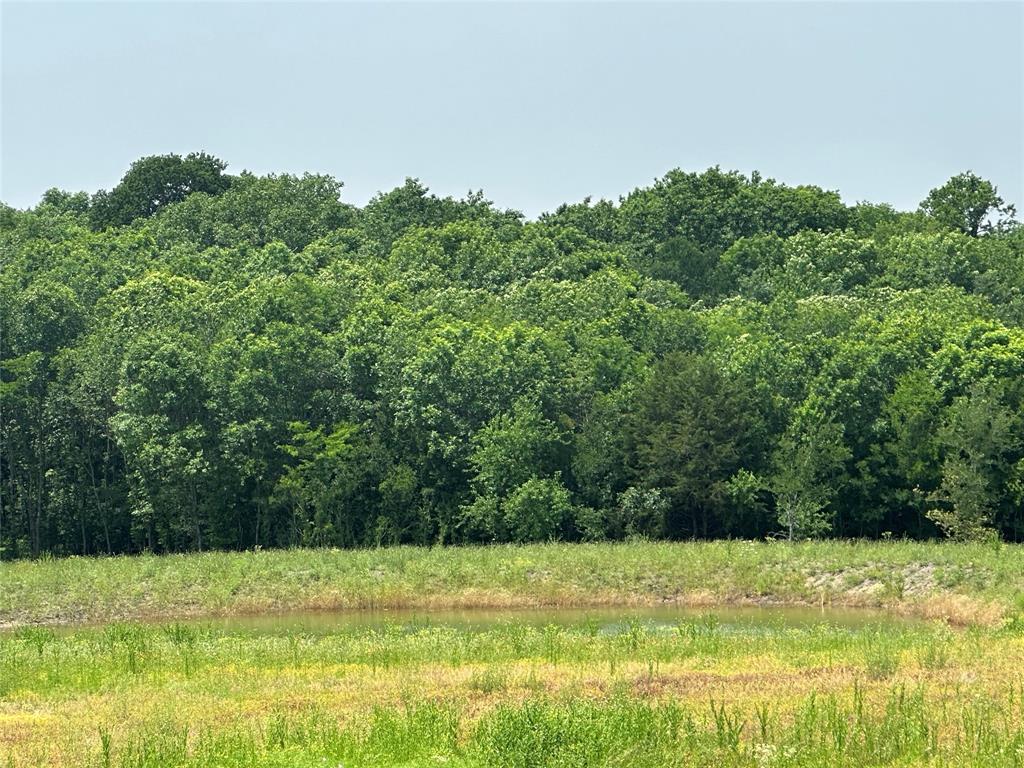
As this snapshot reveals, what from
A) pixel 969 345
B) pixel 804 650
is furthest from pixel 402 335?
pixel 804 650

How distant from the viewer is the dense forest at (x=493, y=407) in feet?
210

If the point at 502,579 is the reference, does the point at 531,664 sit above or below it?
above

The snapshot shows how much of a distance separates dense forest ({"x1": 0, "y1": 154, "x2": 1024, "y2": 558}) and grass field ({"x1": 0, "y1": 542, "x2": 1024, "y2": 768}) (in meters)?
13.7

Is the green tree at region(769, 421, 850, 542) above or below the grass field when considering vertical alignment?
above

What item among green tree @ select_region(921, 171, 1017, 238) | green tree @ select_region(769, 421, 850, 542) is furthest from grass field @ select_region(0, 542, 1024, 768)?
green tree @ select_region(921, 171, 1017, 238)

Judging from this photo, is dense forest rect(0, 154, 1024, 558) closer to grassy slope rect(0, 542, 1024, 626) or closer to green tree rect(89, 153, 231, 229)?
grassy slope rect(0, 542, 1024, 626)

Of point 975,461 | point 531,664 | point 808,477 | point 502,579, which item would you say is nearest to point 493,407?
point 808,477

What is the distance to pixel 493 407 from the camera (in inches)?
2726

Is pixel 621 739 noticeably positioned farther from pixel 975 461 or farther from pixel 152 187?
pixel 152 187

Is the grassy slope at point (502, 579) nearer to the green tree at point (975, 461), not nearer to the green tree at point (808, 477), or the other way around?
the green tree at point (975, 461)

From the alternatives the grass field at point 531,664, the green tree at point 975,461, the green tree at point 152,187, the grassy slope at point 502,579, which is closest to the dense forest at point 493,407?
the green tree at point 975,461

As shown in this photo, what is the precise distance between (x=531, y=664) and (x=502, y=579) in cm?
2171

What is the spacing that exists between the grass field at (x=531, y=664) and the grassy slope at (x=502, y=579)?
0.10 meters

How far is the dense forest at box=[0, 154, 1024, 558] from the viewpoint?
210 ft
